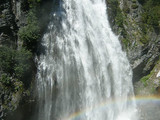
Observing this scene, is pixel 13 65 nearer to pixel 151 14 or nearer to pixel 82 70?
pixel 82 70

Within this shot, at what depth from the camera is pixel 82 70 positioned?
1347 centimetres

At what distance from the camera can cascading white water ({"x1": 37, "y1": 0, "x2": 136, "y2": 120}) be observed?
1266 centimetres

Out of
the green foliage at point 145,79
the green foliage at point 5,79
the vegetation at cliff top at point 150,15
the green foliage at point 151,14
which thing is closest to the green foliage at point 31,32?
the green foliage at point 5,79

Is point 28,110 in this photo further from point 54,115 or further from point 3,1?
point 3,1

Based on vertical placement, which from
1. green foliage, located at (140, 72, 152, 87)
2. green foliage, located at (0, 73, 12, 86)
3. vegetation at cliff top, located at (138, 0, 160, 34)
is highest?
vegetation at cliff top, located at (138, 0, 160, 34)

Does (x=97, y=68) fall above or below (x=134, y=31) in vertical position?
below

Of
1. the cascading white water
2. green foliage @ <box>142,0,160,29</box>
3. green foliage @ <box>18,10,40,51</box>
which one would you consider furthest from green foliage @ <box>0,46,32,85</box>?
green foliage @ <box>142,0,160,29</box>

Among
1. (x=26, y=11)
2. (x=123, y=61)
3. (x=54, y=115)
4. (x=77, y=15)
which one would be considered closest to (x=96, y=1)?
(x=77, y=15)

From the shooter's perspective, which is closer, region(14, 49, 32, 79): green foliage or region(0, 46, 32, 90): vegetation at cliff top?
region(0, 46, 32, 90): vegetation at cliff top

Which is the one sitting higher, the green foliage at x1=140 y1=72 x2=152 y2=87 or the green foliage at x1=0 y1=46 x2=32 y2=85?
the green foliage at x1=0 y1=46 x2=32 y2=85

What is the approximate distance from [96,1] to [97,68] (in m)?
6.62

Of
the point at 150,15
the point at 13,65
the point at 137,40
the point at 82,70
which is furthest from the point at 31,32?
the point at 150,15

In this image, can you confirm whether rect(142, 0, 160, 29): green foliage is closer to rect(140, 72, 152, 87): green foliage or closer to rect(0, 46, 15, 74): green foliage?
rect(140, 72, 152, 87): green foliage

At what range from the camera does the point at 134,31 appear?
17.9m
